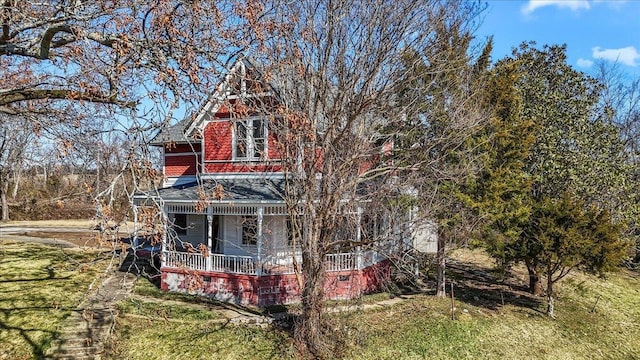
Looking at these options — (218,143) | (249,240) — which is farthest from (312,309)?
(218,143)

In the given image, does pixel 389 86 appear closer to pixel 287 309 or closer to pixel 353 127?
pixel 353 127

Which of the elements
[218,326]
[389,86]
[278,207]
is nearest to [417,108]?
[389,86]

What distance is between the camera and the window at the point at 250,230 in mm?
15887

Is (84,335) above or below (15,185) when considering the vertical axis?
below

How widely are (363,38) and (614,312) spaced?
1536 centimetres

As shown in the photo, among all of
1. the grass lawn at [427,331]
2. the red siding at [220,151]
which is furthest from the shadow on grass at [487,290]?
Answer: the red siding at [220,151]

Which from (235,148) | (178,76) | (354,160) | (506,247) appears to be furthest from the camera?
(235,148)

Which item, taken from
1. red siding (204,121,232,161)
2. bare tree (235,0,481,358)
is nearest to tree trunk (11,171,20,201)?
red siding (204,121,232,161)

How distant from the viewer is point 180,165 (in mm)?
22562

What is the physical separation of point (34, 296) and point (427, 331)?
1301 cm

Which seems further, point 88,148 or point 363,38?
point 363,38

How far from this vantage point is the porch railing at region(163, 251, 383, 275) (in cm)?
1539

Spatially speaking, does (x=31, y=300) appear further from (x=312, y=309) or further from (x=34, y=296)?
(x=312, y=309)

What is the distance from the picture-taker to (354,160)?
42.0ft
